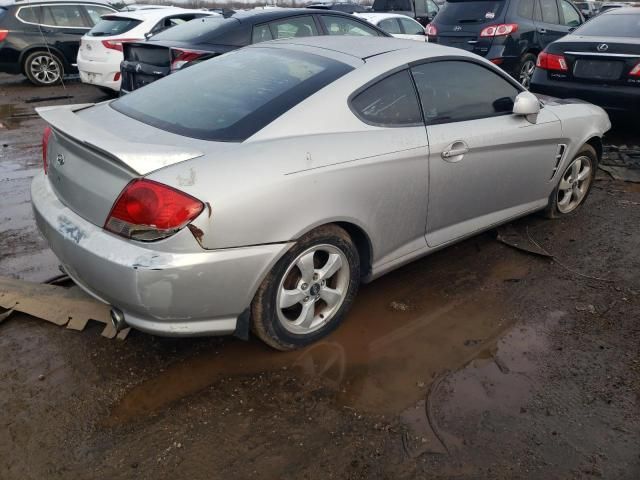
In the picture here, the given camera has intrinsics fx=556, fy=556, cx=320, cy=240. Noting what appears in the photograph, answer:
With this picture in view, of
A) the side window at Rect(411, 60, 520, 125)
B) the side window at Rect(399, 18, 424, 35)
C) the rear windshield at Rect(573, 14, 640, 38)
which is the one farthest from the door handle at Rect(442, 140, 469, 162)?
the side window at Rect(399, 18, 424, 35)

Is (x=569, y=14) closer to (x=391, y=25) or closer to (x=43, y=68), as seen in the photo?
(x=391, y=25)

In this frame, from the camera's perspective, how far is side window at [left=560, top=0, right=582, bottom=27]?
9555 millimetres

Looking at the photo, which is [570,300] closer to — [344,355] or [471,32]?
[344,355]

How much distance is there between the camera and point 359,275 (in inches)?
121

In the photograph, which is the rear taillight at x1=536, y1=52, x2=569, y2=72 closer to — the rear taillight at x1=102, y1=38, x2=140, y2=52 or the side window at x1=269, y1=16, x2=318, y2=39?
the side window at x1=269, y1=16, x2=318, y2=39

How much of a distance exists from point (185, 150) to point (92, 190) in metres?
0.47

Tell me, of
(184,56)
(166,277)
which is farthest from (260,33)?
(166,277)

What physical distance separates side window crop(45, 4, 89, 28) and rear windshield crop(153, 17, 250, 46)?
5895mm

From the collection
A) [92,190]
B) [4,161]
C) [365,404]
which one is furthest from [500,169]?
[4,161]

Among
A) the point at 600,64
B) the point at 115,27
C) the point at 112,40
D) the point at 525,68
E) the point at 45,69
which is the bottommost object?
the point at 45,69

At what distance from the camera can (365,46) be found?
3355mm

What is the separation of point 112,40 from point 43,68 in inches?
136

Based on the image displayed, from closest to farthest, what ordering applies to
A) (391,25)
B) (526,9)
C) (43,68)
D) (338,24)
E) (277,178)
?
1. (277,178)
2. (338,24)
3. (526,9)
4. (43,68)
5. (391,25)

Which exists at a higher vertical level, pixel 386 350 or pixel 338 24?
pixel 338 24
